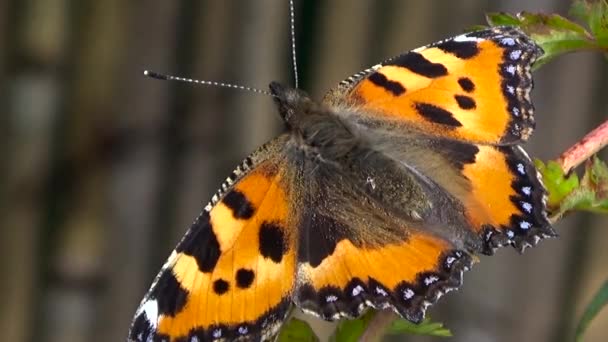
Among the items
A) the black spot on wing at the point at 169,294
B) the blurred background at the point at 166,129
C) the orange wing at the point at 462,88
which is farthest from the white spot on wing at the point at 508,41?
the blurred background at the point at 166,129

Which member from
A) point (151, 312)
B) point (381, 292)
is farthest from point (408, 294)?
point (151, 312)

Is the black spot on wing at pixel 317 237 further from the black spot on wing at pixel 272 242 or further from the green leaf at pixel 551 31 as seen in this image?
the green leaf at pixel 551 31

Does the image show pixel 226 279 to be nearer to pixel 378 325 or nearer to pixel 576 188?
pixel 378 325

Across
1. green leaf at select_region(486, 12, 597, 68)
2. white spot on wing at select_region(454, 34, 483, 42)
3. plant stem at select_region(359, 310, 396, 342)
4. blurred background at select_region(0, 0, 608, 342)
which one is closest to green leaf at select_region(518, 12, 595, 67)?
green leaf at select_region(486, 12, 597, 68)

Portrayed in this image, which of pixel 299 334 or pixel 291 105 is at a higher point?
→ pixel 291 105

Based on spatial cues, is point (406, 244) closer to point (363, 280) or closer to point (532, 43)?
point (363, 280)

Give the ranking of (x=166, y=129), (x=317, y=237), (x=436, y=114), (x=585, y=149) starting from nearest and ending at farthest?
(x=585, y=149) < (x=317, y=237) < (x=436, y=114) < (x=166, y=129)

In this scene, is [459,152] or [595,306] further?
[459,152]
